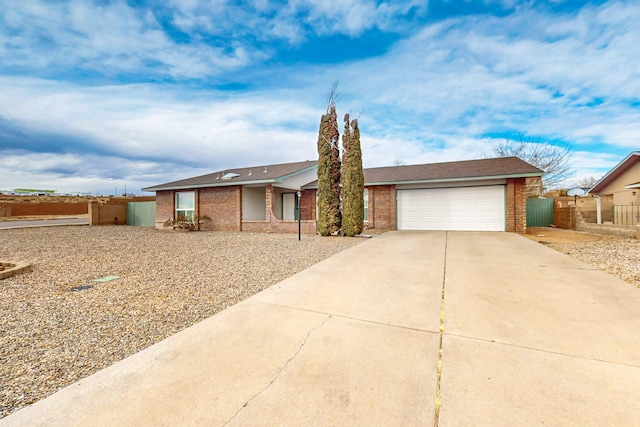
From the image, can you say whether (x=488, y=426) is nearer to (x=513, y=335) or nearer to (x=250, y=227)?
(x=513, y=335)

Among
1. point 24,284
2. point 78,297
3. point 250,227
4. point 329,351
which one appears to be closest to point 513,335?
point 329,351

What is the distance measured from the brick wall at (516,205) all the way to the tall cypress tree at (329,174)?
7673 millimetres

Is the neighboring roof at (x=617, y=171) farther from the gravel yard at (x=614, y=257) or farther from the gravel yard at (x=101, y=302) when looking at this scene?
the gravel yard at (x=101, y=302)

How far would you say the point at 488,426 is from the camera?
1.51 metres

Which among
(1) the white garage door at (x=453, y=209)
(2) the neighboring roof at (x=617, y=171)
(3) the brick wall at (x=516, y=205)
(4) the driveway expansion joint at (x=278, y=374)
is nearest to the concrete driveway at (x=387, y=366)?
(4) the driveway expansion joint at (x=278, y=374)

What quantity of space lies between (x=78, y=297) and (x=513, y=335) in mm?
5559

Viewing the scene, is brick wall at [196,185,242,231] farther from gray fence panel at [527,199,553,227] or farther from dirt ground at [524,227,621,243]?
gray fence panel at [527,199,553,227]

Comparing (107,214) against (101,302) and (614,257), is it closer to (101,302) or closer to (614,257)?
(101,302)

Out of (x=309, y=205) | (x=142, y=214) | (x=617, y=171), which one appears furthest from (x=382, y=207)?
(x=142, y=214)

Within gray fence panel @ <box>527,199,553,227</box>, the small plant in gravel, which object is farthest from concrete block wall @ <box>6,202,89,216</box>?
gray fence panel @ <box>527,199,553,227</box>

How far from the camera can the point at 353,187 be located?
10.6 metres

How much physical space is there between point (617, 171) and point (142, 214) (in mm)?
29770

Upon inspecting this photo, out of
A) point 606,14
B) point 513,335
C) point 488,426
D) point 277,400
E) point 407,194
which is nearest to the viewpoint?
point 488,426

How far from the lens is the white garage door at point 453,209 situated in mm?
12023
